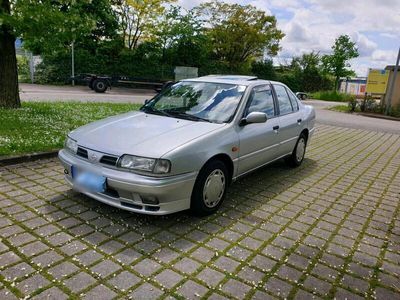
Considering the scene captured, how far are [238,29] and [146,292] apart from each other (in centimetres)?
3005

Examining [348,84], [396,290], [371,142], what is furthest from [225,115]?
[348,84]

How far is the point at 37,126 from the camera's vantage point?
7008 mm

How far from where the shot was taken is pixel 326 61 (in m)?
33.3

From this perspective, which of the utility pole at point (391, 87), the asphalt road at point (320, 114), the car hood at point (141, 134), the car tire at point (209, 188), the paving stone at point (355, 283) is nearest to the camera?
the paving stone at point (355, 283)

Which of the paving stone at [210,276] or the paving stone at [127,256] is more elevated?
the paving stone at [127,256]

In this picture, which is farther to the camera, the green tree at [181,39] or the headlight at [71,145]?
the green tree at [181,39]

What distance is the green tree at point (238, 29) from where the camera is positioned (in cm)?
2981

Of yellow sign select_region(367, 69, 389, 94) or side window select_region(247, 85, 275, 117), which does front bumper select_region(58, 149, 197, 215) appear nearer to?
side window select_region(247, 85, 275, 117)

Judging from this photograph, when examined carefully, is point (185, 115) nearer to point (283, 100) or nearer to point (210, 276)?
point (283, 100)

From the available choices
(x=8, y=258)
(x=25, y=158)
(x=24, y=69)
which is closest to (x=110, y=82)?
(x=24, y=69)

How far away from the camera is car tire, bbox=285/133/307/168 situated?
5.96 meters

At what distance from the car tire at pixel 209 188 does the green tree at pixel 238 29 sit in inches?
1099

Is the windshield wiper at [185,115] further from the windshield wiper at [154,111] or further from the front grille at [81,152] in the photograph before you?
the front grille at [81,152]

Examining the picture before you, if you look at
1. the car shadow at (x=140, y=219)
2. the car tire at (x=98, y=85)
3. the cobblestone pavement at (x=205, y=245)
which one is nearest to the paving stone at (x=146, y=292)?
the cobblestone pavement at (x=205, y=245)
